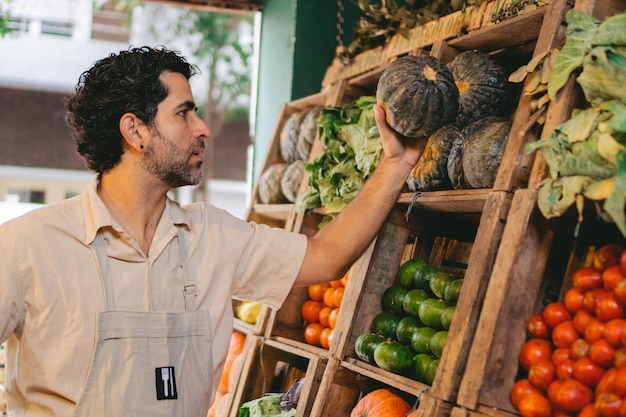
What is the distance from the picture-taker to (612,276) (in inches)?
77.2

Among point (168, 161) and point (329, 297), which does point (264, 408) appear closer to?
point (329, 297)

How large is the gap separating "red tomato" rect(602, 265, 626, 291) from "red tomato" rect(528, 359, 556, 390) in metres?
0.28

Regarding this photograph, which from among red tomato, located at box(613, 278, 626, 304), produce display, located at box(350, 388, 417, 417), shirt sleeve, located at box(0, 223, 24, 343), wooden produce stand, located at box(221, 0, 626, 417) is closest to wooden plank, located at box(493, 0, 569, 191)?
wooden produce stand, located at box(221, 0, 626, 417)

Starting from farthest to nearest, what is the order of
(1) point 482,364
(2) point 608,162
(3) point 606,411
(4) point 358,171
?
(4) point 358,171 → (1) point 482,364 → (2) point 608,162 → (3) point 606,411

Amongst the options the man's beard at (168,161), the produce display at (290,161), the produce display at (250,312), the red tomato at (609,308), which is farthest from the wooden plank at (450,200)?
the produce display at (250,312)

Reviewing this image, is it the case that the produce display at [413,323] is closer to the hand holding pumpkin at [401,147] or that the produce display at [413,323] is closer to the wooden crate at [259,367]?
the hand holding pumpkin at [401,147]

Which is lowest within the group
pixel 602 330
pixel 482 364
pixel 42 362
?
pixel 42 362

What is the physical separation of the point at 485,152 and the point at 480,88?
0.35 meters

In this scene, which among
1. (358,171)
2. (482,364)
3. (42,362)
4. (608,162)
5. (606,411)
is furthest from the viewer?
(358,171)

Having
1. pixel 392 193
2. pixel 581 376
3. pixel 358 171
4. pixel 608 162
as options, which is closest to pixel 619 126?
pixel 608 162

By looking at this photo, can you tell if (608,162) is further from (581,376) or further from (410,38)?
(410,38)

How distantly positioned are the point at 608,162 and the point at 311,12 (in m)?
3.43

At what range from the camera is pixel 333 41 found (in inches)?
196

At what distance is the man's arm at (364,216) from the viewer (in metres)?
2.68
